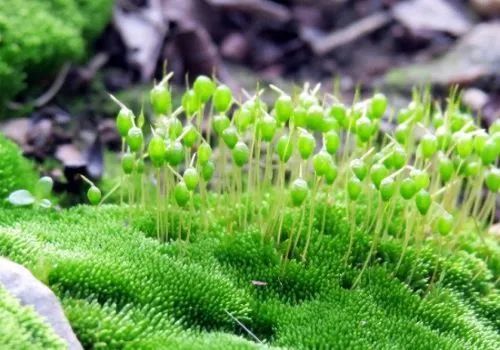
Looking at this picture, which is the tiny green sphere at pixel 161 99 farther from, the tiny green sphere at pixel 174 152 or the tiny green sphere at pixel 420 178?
the tiny green sphere at pixel 420 178

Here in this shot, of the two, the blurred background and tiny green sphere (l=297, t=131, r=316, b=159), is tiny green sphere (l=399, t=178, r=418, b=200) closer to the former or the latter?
tiny green sphere (l=297, t=131, r=316, b=159)

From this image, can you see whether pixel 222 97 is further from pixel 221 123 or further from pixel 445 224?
pixel 445 224

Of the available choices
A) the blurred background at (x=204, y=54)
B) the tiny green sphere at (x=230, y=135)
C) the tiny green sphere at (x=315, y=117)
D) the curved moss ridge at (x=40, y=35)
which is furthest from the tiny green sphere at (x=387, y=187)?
the curved moss ridge at (x=40, y=35)

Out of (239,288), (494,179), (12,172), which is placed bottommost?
(239,288)

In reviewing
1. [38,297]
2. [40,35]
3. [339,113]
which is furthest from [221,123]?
[40,35]

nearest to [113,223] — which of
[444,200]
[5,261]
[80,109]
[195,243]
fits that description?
[195,243]

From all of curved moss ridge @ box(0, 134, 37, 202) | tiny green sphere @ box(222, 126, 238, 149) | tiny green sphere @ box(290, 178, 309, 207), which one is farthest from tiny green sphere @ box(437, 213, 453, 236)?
curved moss ridge @ box(0, 134, 37, 202)

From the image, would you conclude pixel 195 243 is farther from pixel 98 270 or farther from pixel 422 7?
pixel 422 7
